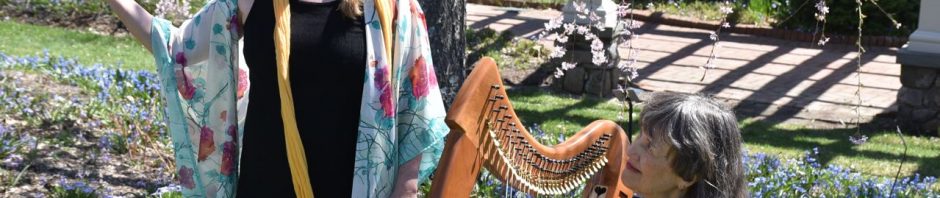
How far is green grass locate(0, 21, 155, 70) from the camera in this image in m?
8.81

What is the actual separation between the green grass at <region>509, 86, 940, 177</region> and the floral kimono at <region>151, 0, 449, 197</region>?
3.35m

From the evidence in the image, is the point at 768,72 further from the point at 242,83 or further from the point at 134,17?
the point at 134,17

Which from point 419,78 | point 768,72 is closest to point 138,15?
point 419,78

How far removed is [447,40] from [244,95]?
1785 mm

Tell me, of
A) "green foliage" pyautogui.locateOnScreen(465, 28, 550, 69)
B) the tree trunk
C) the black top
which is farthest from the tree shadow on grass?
the black top

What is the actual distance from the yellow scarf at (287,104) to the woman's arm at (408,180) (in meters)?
0.22

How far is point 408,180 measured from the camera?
3000 millimetres

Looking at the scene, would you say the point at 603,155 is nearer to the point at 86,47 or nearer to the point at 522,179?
the point at 522,179

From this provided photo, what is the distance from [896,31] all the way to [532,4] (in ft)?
10.9

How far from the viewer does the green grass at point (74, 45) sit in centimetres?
881

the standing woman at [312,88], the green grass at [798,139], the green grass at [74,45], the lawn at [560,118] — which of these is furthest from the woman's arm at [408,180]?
the green grass at [74,45]

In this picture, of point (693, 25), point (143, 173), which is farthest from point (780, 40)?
point (143, 173)

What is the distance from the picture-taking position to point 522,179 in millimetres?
2895

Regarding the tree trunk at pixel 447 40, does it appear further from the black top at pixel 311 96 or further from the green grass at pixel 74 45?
the green grass at pixel 74 45
